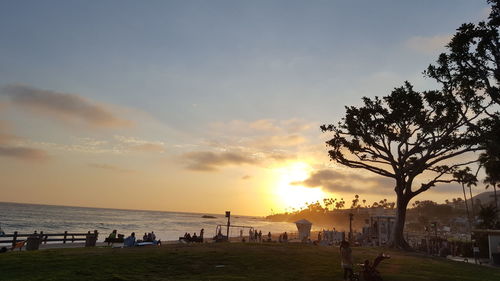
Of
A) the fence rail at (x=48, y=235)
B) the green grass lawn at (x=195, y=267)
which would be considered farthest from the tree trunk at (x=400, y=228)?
the fence rail at (x=48, y=235)

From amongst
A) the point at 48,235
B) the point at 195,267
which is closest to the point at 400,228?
the point at 195,267

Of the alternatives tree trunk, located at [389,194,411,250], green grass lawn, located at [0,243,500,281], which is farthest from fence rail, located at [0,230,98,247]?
tree trunk, located at [389,194,411,250]

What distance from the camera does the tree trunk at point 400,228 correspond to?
3141 centimetres

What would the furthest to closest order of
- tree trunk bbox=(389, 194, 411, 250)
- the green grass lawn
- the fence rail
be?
tree trunk bbox=(389, 194, 411, 250) → the fence rail → the green grass lawn

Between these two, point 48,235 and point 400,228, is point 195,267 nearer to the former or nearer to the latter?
point 48,235

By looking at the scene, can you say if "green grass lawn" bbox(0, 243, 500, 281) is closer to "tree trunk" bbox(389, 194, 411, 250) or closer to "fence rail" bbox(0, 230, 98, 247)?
"fence rail" bbox(0, 230, 98, 247)

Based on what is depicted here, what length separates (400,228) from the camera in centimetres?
3194

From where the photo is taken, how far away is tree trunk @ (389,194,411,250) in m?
31.4

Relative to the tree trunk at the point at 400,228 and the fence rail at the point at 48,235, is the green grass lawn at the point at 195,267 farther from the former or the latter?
the tree trunk at the point at 400,228

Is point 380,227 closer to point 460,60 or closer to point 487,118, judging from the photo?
point 487,118

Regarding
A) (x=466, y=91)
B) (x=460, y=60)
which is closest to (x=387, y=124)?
(x=466, y=91)

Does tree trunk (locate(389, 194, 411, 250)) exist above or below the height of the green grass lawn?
above

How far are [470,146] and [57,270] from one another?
→ 32.8 metres

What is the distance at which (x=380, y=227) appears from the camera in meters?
43.2
